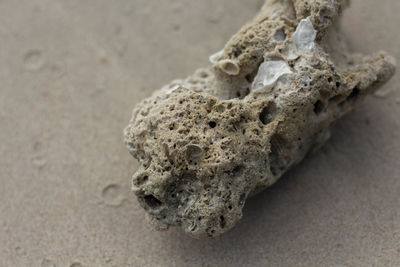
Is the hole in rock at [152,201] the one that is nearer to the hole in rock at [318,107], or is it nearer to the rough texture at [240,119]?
the rough texture at [240,119]

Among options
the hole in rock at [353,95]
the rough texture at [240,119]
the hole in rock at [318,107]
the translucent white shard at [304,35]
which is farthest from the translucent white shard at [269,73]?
the hole in rock at [353,95]

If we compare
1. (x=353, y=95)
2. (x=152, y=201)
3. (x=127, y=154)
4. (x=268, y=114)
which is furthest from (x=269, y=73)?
(x=127, y=154)

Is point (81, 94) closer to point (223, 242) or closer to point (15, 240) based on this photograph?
point (15, 240)

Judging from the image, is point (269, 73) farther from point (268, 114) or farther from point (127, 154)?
point (127, 154)

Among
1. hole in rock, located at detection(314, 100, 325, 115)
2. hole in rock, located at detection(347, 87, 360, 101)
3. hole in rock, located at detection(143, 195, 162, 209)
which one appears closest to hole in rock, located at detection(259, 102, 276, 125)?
hole in rock, located at detection(314, 100, 325, 115)

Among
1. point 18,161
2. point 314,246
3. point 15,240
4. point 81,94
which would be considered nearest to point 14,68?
point 81,94

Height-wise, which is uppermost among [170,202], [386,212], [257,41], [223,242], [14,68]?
[14,68]
